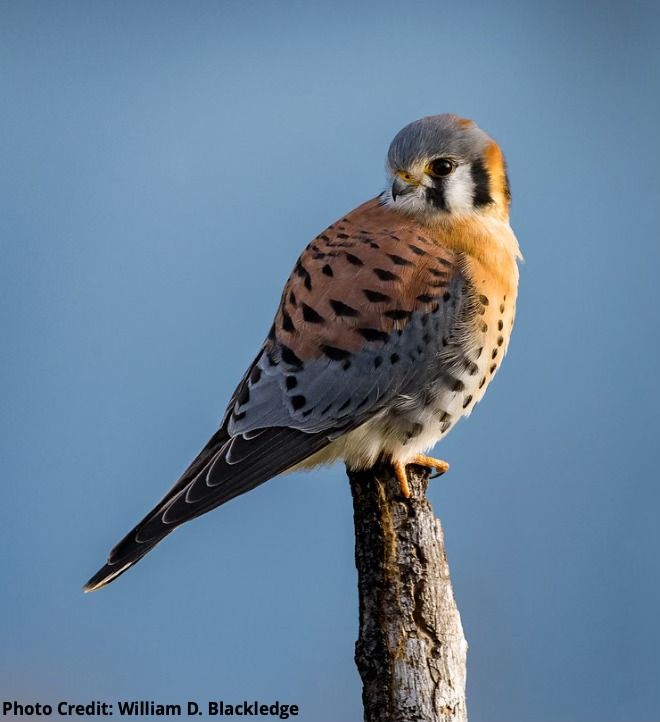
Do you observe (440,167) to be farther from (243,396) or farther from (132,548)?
(132,548)

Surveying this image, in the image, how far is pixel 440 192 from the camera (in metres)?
3.10

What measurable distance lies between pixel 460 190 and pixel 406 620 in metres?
1.35

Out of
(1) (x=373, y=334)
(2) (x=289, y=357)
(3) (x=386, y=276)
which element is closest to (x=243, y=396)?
(2) (x=289, y=357)

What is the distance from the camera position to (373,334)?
2.84 m

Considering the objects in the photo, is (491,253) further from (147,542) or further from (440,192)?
(147,542)

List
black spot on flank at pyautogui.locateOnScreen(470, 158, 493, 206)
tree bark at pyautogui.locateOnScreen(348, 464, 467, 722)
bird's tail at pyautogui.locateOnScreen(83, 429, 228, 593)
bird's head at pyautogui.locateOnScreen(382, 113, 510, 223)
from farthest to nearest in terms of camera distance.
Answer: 1. black spot on flank at pyautogui.locateOnScreen(470, 158, 493, 206)
2. bird's head at pyautogui.locateOnScreen(382, 113, 510, 223)
3. bird's tail at pyautogui.locateOnScreen(83, 429, 228, 593)
4. tree bark at pyautogui.locateOnScreen(348, 464, 467, 722)

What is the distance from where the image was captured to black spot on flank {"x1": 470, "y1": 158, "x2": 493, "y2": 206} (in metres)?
3.18

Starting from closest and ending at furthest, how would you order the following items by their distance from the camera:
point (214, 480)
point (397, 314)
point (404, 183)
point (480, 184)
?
point (214, 480), point (397, 314), point (404, 183), point (480, 184)

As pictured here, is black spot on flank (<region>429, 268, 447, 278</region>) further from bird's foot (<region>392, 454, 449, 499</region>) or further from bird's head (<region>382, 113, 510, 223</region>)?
bird's foot (<region>392, 454, 449, 499</region>)

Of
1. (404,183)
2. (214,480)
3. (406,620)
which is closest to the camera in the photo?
(406,620)

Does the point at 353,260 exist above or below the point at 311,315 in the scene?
above

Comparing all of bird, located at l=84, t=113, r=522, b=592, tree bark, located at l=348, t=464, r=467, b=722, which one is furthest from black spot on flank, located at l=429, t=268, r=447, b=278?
tree bark, located at l=348, t=464, r=467, b=722

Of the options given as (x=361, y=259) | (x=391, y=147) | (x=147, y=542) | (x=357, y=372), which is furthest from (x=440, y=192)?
(x=147, y=542)

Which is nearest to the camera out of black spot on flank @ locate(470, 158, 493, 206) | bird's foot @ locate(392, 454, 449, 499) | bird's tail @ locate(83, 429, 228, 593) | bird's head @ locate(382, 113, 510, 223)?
bird's tail @ locate(83, 429, 228, 593)
